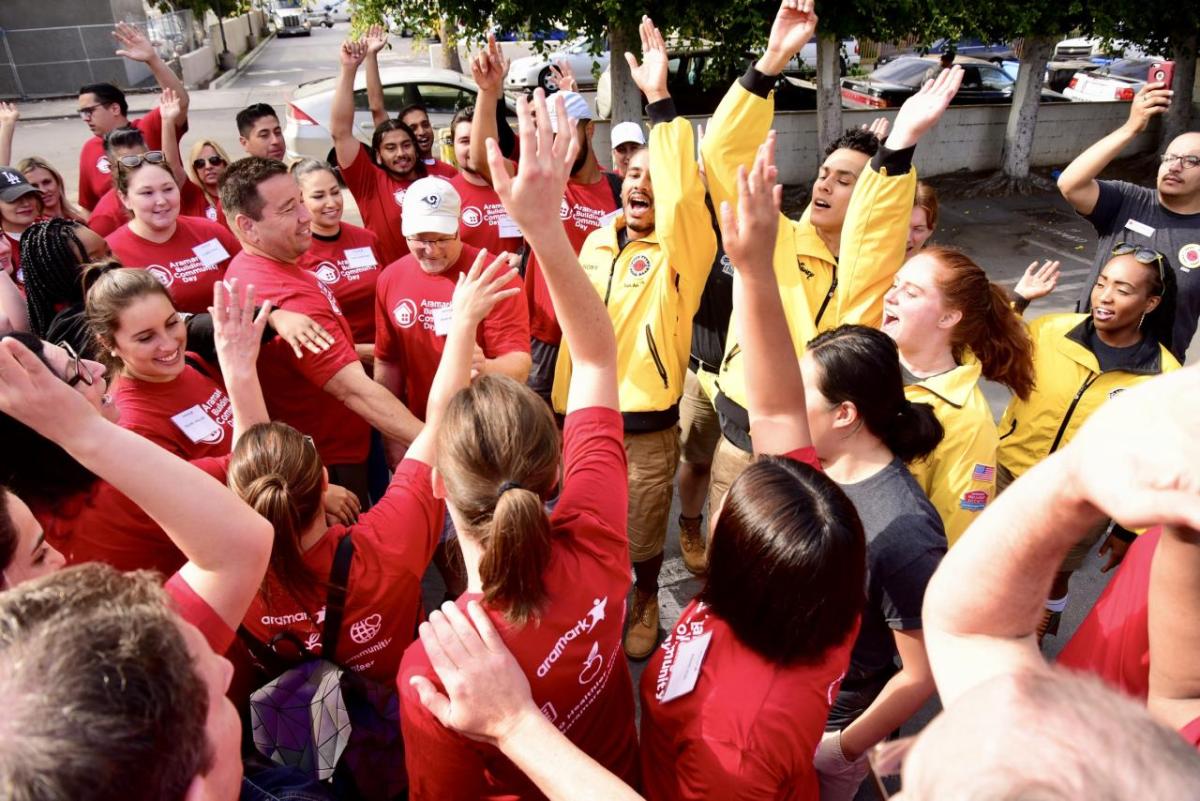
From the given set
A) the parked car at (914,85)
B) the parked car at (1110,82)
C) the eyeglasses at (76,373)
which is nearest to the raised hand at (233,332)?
the eyeglasses at (76,373)

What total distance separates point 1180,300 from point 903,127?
2.02 meters

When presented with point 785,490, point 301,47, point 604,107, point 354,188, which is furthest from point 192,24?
point 785,490

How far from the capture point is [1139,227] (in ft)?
12.5

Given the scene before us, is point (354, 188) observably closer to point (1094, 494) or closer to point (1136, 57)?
point (1094, 494)

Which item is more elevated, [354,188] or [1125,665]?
[354,188]

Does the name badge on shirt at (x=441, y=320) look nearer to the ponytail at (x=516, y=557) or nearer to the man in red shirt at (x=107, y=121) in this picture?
the ponytail at (x=516, y=557)

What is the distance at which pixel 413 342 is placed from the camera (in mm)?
3268

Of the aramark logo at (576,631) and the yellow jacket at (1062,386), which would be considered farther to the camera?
the yellow jacket at (1062,386)

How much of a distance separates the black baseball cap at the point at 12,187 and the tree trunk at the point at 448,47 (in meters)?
4.52

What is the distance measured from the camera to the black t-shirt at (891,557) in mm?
1876

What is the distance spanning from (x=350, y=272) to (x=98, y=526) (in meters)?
2.07

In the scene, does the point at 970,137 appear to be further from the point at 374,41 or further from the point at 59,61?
the point at 59,61

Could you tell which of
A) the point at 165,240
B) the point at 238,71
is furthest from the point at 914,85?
the point at 238,71

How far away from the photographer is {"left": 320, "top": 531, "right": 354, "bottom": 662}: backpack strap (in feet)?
5.60
